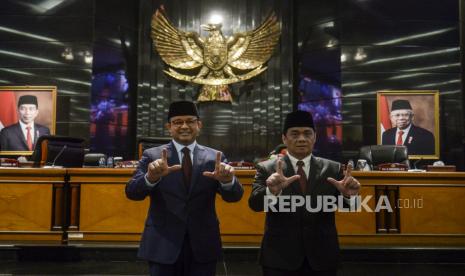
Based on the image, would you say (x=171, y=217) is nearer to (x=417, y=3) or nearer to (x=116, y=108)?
(x=116, y=108)

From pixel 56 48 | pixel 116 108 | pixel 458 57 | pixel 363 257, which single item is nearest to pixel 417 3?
pixel 458 57

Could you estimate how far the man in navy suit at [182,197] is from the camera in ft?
5.69

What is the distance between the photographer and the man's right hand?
1695 mm

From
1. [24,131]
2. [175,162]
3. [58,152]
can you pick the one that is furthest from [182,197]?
[24,131]

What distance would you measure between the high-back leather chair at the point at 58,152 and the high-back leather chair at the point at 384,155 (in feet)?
12.6

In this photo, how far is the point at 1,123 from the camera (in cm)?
707

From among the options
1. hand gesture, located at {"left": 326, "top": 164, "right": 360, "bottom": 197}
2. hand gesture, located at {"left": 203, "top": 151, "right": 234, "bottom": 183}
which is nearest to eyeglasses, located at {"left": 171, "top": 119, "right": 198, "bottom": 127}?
hand gesture, located at {"left": 203, "top": 151, "right": 234, "bottom": 183}

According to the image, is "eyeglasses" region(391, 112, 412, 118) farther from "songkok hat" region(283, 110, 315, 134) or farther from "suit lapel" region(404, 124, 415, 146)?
"songkok hat" region(283, 110, 315, 134)

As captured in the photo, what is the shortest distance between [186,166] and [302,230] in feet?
1.94

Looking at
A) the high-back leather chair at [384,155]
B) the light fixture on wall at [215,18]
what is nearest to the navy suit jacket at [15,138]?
the light fixture on wall at [215,18]

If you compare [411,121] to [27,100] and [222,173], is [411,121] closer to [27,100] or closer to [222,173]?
[222,173]

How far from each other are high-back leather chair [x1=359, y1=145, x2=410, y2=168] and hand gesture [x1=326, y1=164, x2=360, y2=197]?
414cm

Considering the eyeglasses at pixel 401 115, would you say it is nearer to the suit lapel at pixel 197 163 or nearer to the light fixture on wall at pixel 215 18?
the light fixture on wall at pixel 215 18

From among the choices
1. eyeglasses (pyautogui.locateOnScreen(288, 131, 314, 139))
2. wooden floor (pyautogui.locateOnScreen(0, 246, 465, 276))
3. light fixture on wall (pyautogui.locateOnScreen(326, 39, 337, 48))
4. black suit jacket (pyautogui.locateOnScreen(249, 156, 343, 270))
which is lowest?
wooden floor (pyautogui.locateOnScreen(0, 246, 465, 276))
